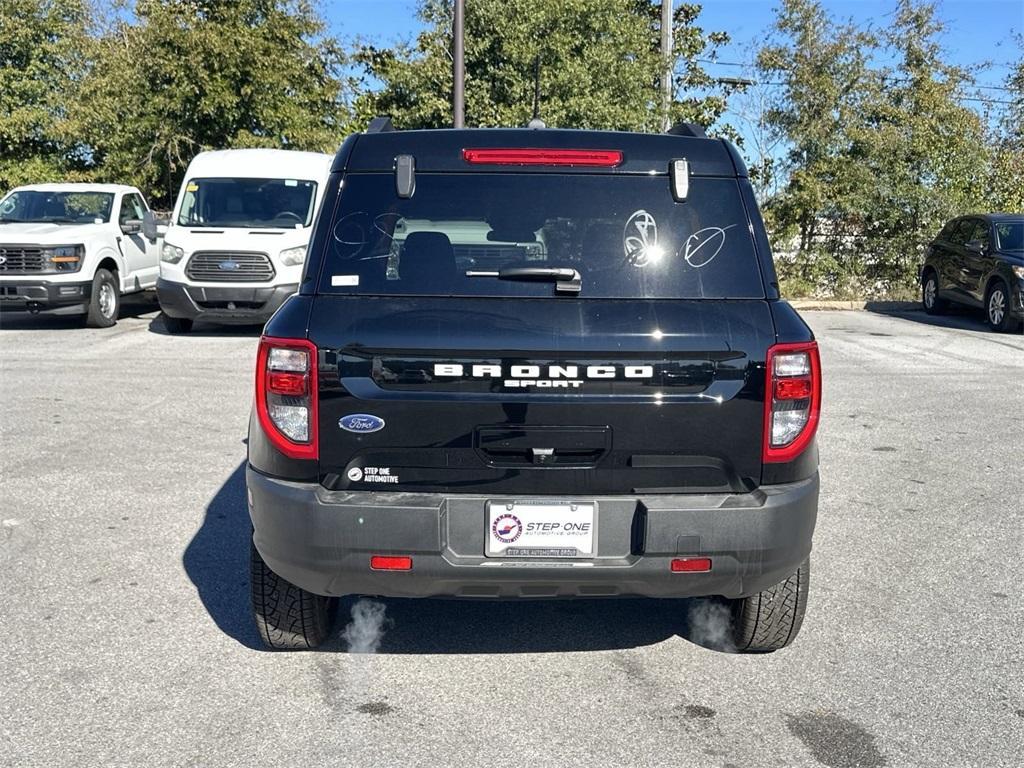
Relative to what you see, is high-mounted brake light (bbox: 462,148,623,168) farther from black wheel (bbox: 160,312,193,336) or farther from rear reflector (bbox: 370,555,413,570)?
black wheel (bbox: 160,312,193,336)

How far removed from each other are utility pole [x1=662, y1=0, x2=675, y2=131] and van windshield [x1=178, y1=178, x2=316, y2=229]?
29.6ft

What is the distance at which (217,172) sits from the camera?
1430 cm

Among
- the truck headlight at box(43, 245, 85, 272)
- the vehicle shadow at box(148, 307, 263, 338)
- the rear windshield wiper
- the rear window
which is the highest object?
the rear window

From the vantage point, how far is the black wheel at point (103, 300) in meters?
14.1

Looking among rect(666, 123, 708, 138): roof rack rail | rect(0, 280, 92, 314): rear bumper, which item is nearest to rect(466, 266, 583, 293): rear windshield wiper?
rect(666, 123, 708, 138): roof rack rail

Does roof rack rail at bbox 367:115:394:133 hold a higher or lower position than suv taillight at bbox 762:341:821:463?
higher

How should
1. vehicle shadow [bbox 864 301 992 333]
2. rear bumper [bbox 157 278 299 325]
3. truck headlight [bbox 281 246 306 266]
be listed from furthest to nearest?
1. vehicle shadow [bbox 864 301 992 333]
2. truck headlight [bbox 281 246 306 266]
3. rear bumper [bbox 157 278 299 325]

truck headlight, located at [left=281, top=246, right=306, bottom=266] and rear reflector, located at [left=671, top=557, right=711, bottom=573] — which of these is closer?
rear reflector, located at [left=671, top=557, right=711, bottom=573]

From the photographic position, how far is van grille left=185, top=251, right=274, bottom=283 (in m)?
13.0

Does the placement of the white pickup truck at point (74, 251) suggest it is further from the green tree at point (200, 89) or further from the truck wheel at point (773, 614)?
the truck wheel at point (773, 614)

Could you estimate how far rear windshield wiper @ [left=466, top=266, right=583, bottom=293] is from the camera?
140 inches

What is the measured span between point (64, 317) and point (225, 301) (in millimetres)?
4457

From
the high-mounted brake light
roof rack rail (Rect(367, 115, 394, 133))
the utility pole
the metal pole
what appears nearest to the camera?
the high-mounted brake light

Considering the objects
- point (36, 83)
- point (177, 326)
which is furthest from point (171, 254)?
point (36, 83)
